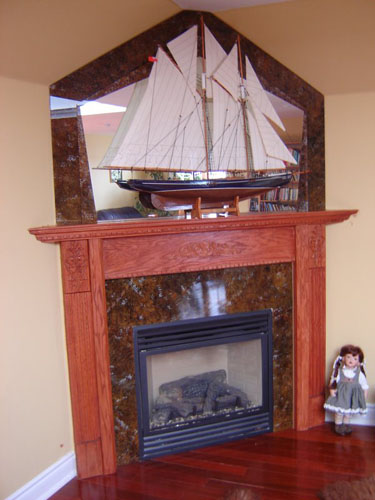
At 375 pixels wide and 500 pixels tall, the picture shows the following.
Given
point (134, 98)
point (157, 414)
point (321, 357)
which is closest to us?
point (134, 98)

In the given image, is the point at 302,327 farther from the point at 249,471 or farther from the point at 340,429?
the point at 249,471

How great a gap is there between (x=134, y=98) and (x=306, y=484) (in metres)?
2.05

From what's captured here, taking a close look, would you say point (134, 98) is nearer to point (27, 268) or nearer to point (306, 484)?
point (27, 268)

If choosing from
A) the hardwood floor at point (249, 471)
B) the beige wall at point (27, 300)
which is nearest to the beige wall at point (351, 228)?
the hardwood floor at point (249, 471)

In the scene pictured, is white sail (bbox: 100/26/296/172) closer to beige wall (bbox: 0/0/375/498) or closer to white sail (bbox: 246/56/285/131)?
white sail (bbox: 246/56/285/131)

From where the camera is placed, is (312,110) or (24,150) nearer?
(24,150)

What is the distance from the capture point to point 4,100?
1.79 m

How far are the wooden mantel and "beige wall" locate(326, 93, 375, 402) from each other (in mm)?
162

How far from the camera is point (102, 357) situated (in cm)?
210

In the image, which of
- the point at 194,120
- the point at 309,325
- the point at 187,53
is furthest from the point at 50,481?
the point at 187,53

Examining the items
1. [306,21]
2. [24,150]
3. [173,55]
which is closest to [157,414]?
[24,150]

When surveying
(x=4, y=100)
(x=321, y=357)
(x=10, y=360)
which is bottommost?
(x=321, y=357)

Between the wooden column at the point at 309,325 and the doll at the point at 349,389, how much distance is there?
0.37 feet

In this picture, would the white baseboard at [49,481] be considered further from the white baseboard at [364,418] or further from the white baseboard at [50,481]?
the white baseboard at [364,418]
